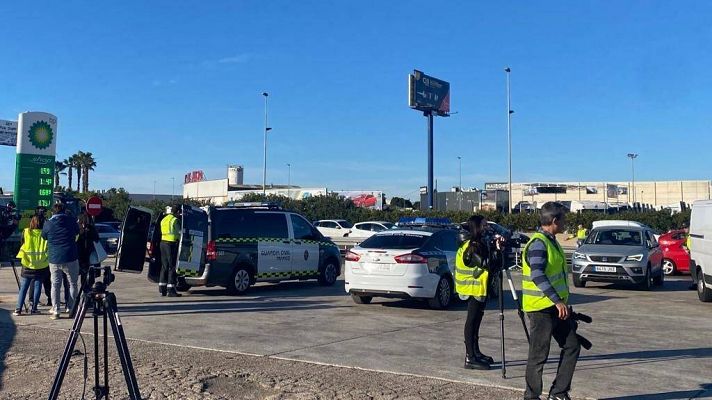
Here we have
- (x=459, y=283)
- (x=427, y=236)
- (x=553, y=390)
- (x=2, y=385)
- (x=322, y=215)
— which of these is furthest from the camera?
(x=322, y=215)

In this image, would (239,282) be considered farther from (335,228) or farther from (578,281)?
(335,228)

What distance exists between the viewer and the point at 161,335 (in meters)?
9.91

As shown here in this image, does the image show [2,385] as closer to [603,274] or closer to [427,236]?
[427,236]

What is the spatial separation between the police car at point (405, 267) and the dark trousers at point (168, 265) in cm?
383

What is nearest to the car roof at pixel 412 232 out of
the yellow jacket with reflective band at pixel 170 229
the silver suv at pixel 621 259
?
the yellow jacket with reflective band at pixel 170 229

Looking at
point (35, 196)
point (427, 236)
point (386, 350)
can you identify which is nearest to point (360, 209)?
point (35, 196)

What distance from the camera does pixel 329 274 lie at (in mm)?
17422

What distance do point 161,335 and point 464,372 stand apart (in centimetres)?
459

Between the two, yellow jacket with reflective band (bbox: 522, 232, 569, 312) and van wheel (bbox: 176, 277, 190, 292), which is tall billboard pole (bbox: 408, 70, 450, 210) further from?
yellow jacket with reflective band (bbox: 522, 232, 569, 312)

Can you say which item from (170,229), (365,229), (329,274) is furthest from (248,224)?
(365,229)

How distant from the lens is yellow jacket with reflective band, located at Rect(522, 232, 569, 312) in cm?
594

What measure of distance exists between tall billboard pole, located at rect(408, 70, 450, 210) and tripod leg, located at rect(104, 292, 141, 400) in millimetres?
54203

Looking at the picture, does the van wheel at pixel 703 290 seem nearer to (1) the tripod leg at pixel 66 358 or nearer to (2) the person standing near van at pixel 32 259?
(1) the tripod leg at pixel 66 358

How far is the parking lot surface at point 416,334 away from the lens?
748 centimetres
